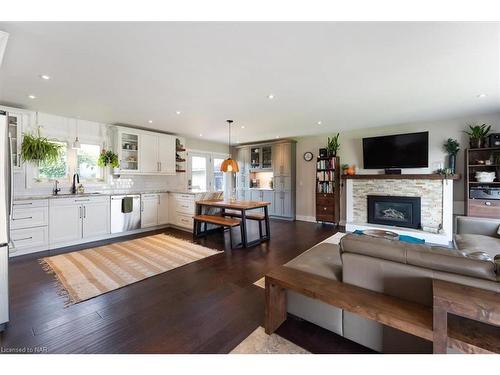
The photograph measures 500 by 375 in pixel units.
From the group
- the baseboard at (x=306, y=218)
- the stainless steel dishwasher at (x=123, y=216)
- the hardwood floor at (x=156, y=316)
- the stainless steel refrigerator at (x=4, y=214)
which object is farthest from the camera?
the baseboard at (x=306, y=218)

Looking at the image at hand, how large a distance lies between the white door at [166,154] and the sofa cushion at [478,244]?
5610mm

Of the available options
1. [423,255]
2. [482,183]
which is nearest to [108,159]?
[423,255]

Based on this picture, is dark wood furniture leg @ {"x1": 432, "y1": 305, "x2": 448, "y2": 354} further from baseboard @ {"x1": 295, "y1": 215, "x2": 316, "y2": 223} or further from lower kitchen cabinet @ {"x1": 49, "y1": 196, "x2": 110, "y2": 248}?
baseboard @ {"x1": 295, "y1": 215, "x2": 316, "y2": 223}

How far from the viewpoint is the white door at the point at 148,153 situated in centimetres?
505

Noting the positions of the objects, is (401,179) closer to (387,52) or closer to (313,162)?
(313,162)

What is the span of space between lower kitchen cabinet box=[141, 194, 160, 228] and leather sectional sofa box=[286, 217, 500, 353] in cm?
413

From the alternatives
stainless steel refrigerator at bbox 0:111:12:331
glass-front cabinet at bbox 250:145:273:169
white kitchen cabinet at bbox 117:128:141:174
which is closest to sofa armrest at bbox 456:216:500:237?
glass-front cabinet at bbox 250:145:273:169

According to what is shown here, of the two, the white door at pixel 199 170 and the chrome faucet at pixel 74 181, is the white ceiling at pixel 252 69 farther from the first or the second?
the white door at pixel 199 170

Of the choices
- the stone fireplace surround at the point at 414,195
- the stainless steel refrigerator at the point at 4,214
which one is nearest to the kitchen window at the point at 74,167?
the stainless steel refrigerator at the point at 4,214

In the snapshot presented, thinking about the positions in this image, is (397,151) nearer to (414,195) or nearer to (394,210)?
(414,195)

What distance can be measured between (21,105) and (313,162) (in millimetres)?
6199

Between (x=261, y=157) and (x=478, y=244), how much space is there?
5218mm

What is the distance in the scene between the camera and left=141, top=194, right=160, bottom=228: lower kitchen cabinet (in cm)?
491

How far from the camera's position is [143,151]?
507 centimetres
